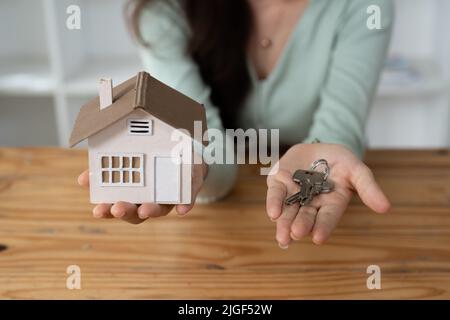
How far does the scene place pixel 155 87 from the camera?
0.42 m

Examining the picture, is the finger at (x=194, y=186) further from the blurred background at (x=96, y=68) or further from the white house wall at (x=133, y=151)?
the blurred background at (x=96, y=68)

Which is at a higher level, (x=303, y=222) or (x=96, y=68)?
(x=96, y=68)

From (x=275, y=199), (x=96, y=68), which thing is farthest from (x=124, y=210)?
(x=96, y=68)

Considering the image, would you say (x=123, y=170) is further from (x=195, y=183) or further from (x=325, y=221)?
(x=325, y=221)

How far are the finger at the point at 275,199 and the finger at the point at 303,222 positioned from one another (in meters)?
0.02

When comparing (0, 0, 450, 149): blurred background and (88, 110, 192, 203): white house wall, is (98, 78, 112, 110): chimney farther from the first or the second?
(0, 0, 450, 149): blurred background

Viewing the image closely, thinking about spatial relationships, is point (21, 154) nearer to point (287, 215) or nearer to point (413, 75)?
point (287, 215)

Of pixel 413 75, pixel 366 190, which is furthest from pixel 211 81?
pixel 413 75

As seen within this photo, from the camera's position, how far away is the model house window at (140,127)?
0.44 metres

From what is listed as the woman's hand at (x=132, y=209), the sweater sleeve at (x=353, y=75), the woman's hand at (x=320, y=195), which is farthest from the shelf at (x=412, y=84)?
the woman's hand at (x=132, y=209)

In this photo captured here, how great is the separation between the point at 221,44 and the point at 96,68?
480 millimetres

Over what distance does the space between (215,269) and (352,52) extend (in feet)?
1.29

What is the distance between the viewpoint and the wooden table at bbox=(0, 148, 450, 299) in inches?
21.6

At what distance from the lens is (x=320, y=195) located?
51 centimetres
